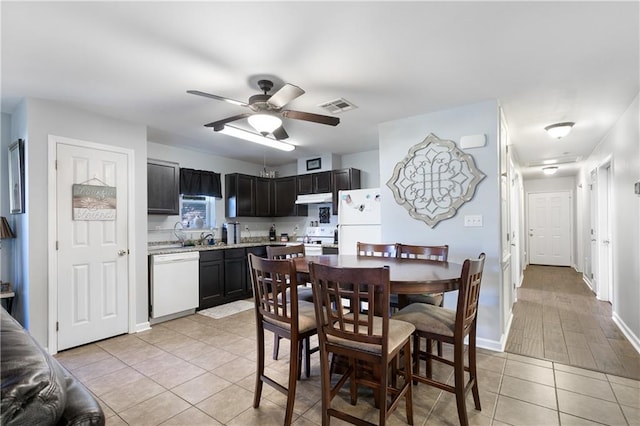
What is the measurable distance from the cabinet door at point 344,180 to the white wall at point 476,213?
1.49m

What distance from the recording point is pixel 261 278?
6.61 ft

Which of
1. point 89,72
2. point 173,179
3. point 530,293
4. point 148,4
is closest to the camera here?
point 148,4

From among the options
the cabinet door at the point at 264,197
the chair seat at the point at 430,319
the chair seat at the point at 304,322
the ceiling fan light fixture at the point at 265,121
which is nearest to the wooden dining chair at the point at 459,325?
the chair seat at the point at 430,319

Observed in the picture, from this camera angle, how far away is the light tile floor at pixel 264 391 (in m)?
1.96

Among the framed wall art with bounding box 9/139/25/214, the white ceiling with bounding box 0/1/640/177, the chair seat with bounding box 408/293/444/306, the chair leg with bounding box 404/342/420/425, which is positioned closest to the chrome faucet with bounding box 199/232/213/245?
the white ceiling with bounding box 0/1/640/177

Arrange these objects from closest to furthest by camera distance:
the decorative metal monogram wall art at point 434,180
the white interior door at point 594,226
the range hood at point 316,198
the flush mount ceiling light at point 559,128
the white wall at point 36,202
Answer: the white wall at point 36,202 → the decorative metal monogram wall art at point 434,180 → the flush mount ceiling light at point 559,128 → the white interior door at point 594,226 → the range hood at point 316,198

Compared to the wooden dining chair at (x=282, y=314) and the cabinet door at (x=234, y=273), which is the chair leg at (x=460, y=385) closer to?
the wooden dining chair at (x=282, y=314)

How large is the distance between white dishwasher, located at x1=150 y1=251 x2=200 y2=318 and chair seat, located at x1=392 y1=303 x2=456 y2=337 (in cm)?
301

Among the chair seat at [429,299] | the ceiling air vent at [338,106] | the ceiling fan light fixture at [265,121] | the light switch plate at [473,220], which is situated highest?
the ceiling air vent at [338,106]

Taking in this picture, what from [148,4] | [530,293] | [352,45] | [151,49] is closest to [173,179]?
[151,49]

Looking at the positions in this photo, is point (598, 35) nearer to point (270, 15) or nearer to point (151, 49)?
point (270, 15)

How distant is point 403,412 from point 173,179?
3.91 m

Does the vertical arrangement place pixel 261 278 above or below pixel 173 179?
below

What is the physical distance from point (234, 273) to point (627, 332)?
4.77m
